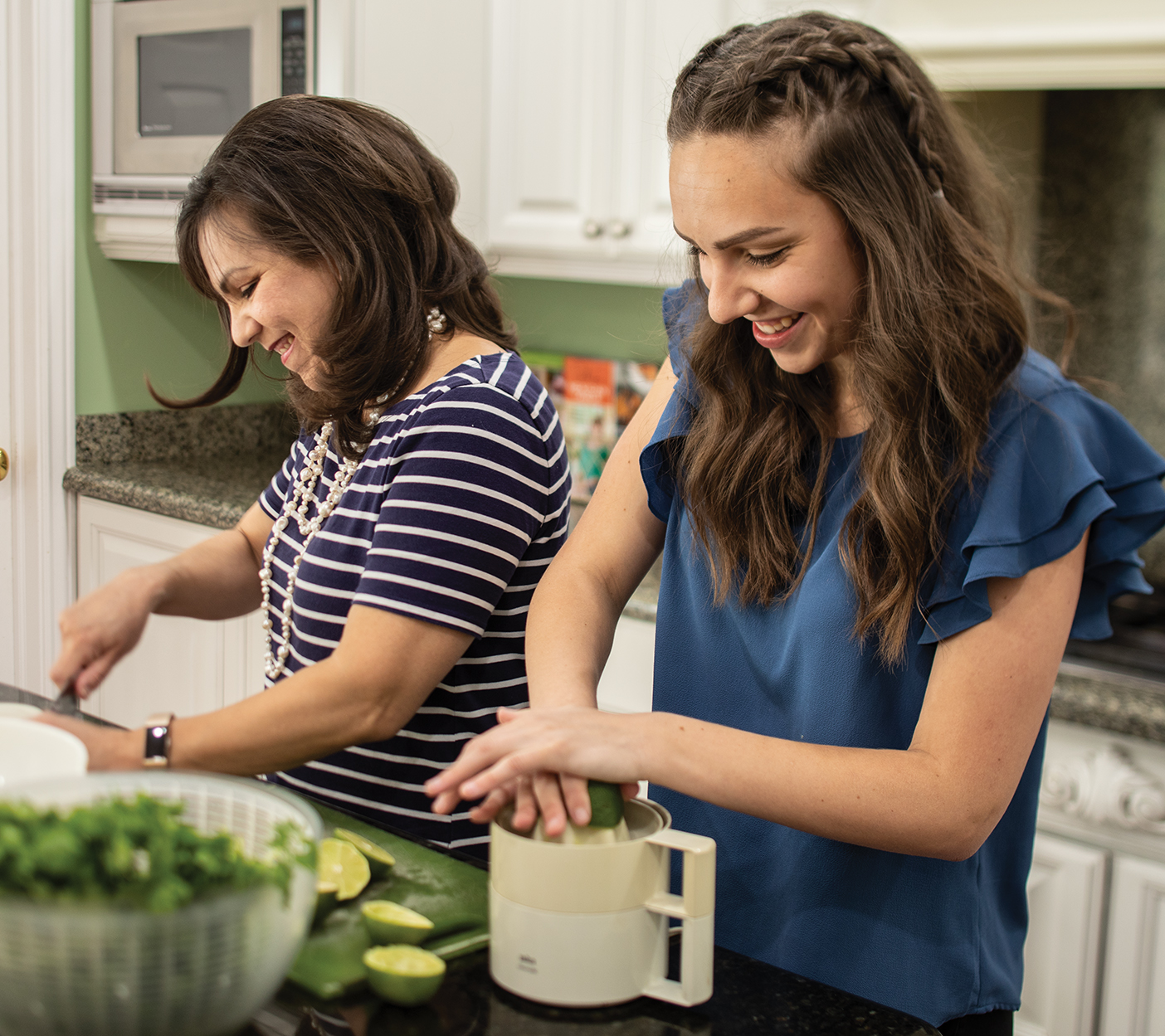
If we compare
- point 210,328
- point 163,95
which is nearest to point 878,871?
point 163,95

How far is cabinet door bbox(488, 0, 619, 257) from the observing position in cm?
222

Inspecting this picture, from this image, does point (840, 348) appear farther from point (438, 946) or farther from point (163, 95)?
point (163, 95)

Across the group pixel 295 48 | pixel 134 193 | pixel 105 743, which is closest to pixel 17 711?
pixel 105 743

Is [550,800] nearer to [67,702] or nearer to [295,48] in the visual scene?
[67,702]

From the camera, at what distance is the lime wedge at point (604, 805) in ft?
2.41

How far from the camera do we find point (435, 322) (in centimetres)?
120

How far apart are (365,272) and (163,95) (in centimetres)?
147

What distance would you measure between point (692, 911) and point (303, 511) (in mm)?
681

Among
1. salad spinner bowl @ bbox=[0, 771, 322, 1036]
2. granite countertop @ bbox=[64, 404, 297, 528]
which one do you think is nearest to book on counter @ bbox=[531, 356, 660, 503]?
granite countertop @ bbox=[64, 404, 297, 528]

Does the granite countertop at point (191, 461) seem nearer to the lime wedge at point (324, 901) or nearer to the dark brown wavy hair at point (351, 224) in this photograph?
the dark brown wavy hair at point (351, 224)

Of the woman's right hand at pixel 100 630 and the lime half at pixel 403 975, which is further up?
the woman's right hand at pixel 100 630

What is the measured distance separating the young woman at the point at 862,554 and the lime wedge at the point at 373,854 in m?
0.09

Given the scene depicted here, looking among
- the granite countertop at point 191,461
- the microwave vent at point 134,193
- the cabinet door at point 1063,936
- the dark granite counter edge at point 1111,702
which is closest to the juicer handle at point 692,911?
the dark granite counter edge at point 1111,702

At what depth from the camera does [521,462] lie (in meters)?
1.07
